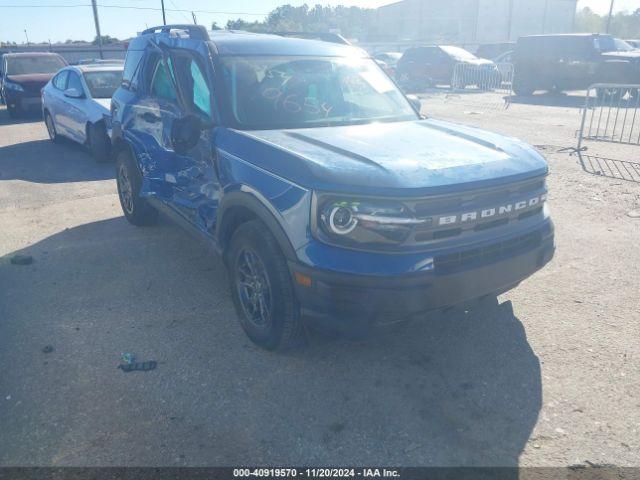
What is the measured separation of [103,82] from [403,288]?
8715mm

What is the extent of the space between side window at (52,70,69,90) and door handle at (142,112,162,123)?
6.56m

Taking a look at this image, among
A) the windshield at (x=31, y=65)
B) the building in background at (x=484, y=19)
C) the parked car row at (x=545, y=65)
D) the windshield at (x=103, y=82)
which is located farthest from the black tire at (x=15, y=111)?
the building in background at (x=484, y=19)

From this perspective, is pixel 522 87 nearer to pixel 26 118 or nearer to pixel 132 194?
pixel 26 118

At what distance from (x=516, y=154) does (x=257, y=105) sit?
1.79m

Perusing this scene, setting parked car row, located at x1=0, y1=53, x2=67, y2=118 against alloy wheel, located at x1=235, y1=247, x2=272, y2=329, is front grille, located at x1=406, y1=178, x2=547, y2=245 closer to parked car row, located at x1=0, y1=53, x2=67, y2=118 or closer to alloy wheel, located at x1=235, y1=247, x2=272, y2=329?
alloy wheel, located at x1=235, y1=247, x2=272, y2=329

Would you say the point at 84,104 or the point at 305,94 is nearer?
the point at 305,94

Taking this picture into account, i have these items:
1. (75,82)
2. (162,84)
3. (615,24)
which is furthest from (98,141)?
(615,24)

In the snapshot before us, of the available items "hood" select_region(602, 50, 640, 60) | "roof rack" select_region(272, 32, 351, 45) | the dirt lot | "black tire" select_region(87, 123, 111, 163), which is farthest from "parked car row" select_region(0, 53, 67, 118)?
"hood" select_region(602, 50, 640, 60)

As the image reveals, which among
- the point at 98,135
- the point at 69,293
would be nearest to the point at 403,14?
the point at 98,135

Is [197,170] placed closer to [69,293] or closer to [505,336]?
[69,293]

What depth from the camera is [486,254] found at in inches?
120

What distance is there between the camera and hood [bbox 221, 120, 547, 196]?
2.85 m

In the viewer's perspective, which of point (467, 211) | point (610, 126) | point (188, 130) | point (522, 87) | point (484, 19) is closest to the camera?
point (467, 211)

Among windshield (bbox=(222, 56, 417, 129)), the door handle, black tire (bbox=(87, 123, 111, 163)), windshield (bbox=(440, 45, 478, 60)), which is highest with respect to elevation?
windshield (bbox=(222, 56, 417, 129))
